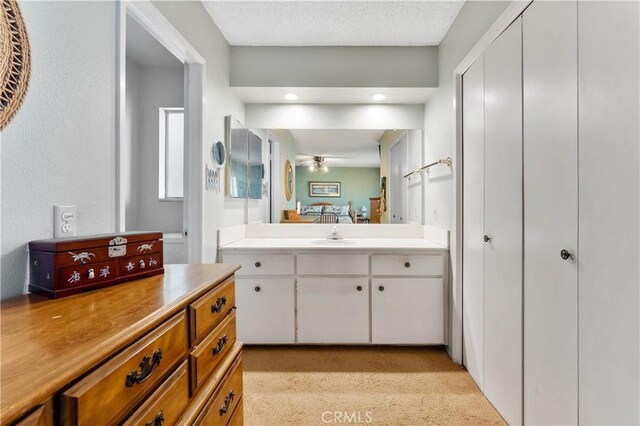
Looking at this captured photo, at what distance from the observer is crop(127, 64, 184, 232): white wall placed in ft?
8.76

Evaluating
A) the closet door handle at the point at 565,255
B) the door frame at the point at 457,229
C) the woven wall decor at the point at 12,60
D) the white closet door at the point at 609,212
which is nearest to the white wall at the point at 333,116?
the door frame at the point at 457,229

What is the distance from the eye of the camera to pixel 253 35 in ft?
7.54

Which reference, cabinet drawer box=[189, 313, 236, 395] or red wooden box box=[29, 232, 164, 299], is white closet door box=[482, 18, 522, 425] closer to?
cabinet drawer box=[189, 313, 236, 395]

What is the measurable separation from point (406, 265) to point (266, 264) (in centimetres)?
107

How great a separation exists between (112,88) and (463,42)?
2018 mm

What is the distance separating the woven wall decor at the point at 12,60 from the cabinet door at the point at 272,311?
170 centimetres

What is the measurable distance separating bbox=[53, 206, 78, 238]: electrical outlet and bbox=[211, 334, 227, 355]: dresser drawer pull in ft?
1.96

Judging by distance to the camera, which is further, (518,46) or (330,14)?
(330,14)

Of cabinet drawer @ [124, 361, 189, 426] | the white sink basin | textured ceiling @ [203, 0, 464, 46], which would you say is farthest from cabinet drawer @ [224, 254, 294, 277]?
textured ceiling @ [203, 0, 464, 46]

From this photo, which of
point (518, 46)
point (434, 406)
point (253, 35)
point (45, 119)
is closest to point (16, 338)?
point (45, 119)

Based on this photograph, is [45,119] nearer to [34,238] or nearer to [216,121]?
[34,238]

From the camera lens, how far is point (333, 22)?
2133mm

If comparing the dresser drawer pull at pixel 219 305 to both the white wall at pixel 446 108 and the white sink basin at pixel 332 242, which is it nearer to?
the white sink basin at pixel 332 242

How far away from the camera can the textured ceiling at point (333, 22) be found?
1.96 metres
